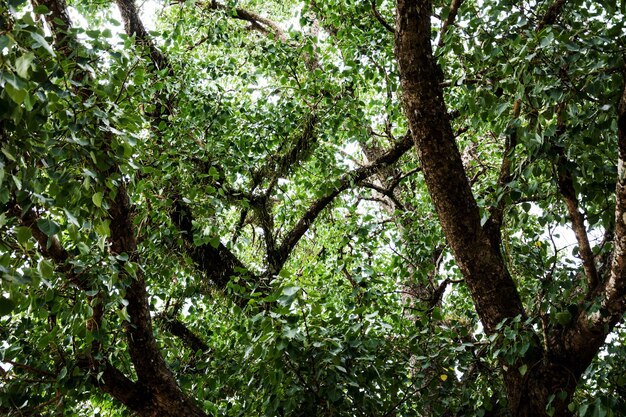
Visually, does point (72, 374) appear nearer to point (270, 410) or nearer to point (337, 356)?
point (270, 410)

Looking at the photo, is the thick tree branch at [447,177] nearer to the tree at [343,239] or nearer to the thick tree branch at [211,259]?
the tree at [343,239]

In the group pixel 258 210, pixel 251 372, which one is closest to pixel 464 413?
pixel 251 372

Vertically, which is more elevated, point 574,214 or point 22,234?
point 574,214

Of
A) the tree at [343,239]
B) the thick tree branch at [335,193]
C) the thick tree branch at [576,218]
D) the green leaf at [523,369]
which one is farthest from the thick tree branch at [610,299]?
the thick tree branch at [335,193]

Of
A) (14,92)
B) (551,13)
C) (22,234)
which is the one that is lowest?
(22,234)

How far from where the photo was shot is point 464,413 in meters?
3.70

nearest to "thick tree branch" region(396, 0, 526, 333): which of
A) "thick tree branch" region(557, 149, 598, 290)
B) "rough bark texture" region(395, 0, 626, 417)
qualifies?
"rough bark texture" region(395, 0, 626, 417)

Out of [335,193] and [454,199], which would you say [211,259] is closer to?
[335,193]

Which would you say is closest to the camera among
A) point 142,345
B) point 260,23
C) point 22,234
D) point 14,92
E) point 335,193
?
point 14,92

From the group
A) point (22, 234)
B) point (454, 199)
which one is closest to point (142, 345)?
point (22, 234)

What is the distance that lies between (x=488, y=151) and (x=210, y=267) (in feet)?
13.2

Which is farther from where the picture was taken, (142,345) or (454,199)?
(142,345)

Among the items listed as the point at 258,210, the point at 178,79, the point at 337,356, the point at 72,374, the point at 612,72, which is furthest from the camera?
the point at 258,210

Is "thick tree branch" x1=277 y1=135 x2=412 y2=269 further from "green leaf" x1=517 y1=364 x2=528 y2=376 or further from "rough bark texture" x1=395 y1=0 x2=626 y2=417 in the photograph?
"green leaf" x1=517 y1=364 x2=528 y2=376
